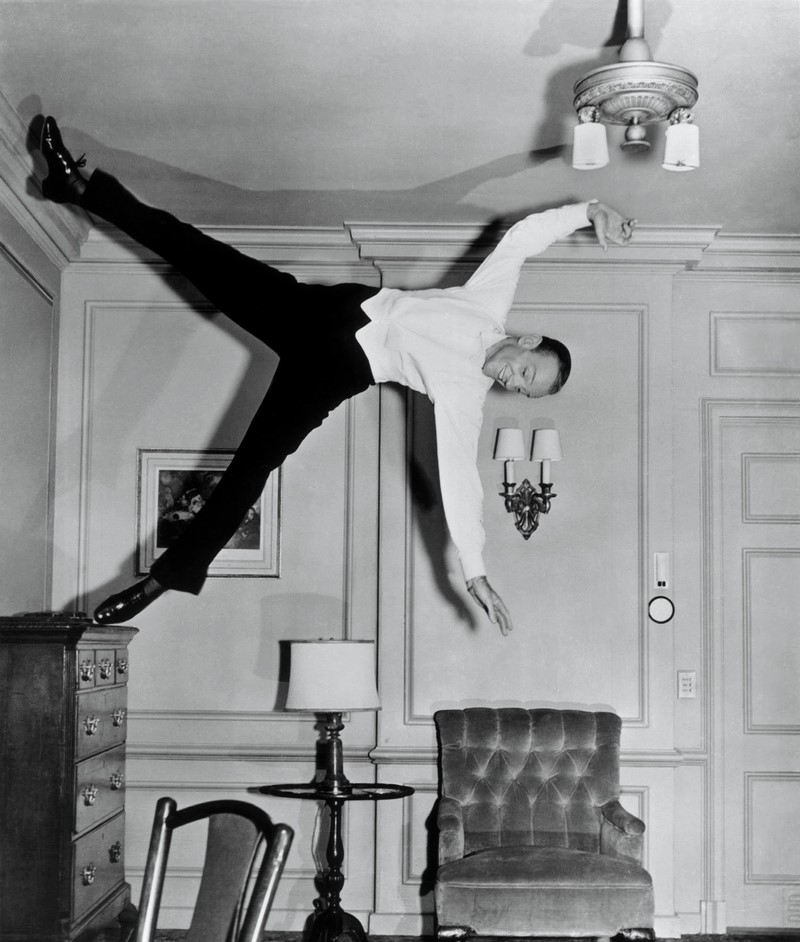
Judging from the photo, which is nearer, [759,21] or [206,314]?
[759,21]

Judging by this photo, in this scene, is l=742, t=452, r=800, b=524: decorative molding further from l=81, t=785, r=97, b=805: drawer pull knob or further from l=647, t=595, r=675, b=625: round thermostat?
l=81, t=785, r=97, b=805: drawer pull knob

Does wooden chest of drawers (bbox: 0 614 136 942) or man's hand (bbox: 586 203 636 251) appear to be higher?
man's hand (bbox: 586 203 636 251)

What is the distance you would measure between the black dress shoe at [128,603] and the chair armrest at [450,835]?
1.76m

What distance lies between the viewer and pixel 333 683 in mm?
4926

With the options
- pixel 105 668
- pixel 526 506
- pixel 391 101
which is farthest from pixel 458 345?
pixel 105 668

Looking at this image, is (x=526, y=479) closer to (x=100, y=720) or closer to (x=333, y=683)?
(x=333, y=683)

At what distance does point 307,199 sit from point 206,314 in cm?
90

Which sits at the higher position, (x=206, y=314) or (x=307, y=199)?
(x=307, y=199)

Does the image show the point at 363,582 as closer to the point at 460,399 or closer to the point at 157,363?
the point at 157,363

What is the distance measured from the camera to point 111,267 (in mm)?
5871

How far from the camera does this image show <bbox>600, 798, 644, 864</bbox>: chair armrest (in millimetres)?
4859

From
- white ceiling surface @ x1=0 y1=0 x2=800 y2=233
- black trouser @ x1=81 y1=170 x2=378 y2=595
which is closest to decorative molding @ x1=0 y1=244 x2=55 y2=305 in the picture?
white ceiling surface @ x1=0 y1=0 x2=800 y2=233

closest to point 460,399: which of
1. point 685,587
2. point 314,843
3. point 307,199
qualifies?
point 307,199

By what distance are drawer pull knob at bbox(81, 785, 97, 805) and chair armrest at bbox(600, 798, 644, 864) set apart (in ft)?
7.26
